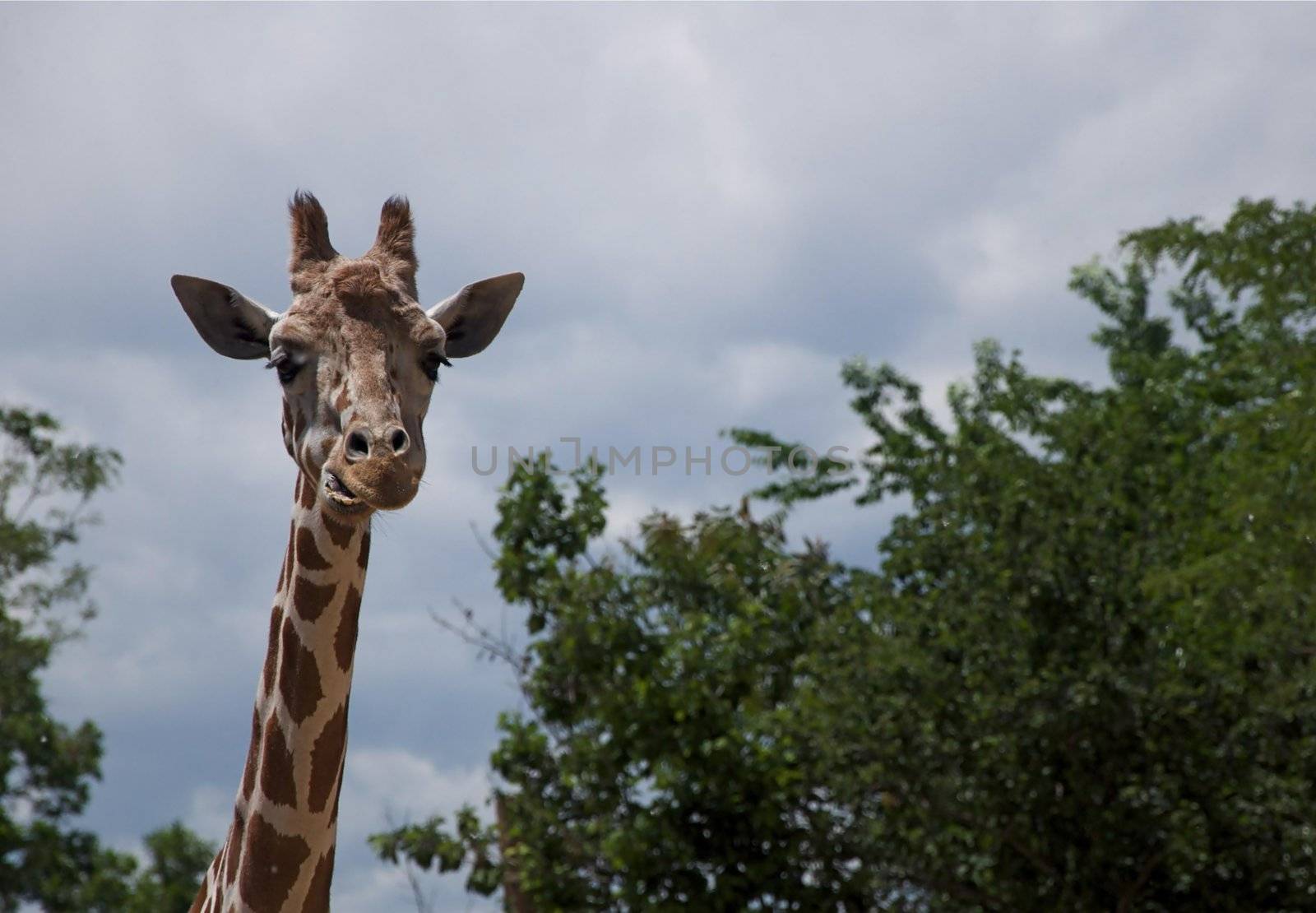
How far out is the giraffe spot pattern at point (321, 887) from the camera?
383cm

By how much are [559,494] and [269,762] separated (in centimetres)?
1017

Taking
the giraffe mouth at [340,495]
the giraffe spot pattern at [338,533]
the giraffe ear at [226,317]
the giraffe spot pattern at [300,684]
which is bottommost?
the giraffe spot pattern at [300,684]

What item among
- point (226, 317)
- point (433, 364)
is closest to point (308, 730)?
point (433, 364)

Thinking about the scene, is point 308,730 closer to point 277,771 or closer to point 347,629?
point 277,771

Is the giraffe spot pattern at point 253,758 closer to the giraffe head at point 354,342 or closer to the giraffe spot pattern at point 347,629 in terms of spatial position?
the giraffe spot pattern at point 347,629

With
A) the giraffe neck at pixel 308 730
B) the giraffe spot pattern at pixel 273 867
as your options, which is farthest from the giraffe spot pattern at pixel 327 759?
the giraffe spot pattern at pixel 273 867

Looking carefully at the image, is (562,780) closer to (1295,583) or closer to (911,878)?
(911,878)

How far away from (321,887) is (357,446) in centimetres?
125

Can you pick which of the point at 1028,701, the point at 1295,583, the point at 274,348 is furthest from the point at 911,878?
the point at 274,348

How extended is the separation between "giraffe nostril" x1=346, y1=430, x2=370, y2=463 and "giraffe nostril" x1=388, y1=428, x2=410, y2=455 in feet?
0.19

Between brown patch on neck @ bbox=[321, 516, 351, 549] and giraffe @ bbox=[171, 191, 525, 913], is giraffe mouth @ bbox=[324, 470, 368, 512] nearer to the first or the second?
giraffe @ bbox=[171, 191, 525, 913]

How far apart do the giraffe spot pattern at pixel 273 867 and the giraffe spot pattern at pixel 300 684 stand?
0.98 ft

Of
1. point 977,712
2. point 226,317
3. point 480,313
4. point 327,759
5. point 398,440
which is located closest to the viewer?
point 398,440

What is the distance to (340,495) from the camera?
11.5 ft
